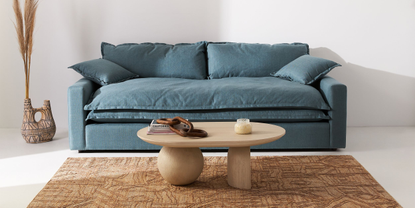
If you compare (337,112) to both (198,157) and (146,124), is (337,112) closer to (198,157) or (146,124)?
(198,157)

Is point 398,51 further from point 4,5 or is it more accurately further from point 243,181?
point 4,5

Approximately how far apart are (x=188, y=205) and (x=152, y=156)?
1020mm

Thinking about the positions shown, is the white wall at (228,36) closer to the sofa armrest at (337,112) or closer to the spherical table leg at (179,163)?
the sofa armrest at (337,112)

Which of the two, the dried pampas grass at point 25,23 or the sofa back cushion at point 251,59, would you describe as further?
the sofa back cushion at point 251,59

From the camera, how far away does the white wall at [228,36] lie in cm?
408

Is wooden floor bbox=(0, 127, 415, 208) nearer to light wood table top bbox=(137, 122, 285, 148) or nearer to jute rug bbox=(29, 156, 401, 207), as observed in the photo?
jute rug bbox=(29, 156, 401, 207)

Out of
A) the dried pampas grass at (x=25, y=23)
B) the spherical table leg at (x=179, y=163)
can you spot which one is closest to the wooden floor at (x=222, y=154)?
the spherical table leg at (x=179, y=163)

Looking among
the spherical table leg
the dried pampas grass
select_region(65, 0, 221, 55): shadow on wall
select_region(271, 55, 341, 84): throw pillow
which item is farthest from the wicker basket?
select_region(271, 55, 341, 84): throw pillow

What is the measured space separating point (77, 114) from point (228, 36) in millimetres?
1921

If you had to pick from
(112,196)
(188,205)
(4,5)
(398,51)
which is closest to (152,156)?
(112,196)

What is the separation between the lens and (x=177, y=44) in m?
4.02

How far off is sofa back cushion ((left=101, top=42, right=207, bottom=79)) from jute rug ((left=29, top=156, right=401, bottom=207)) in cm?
119

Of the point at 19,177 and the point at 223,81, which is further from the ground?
the point at 223,81

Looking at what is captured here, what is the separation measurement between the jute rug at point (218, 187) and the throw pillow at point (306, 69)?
0.80 m
